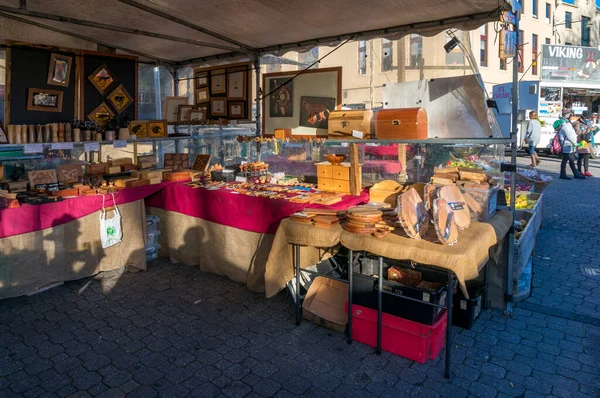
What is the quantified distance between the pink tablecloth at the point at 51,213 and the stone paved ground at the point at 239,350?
0.85 m

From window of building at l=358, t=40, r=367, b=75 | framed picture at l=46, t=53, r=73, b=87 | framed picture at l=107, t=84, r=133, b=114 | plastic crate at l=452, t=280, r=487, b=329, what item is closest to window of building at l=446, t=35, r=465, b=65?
window of building at l=358, t=40, r=367, b=75

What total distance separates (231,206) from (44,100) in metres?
3.09

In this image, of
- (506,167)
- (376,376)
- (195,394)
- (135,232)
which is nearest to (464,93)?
(506,167)

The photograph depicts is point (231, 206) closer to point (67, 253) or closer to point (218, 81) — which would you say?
point (67, 253)

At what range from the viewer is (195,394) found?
322 centimetres

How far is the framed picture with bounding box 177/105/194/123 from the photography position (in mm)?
7770

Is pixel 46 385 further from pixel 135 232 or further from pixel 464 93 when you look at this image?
pixel 464 93

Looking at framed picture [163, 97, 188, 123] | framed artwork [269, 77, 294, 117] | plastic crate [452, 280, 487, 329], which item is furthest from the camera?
framed picture [163, 97, 188, 123]

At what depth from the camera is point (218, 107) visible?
7.54m

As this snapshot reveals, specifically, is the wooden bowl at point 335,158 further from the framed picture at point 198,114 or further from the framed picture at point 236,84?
the framed picture at point 198,114

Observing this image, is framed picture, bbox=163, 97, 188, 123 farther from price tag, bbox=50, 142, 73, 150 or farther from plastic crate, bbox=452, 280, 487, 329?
plastic crate, bbox=452, 280, 487, 329

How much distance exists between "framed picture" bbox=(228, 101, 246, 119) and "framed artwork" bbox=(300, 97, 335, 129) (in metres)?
1.28

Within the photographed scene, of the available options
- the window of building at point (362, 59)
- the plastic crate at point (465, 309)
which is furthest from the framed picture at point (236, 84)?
the window of building at point (362, 59)

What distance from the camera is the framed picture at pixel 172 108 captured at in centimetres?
780
